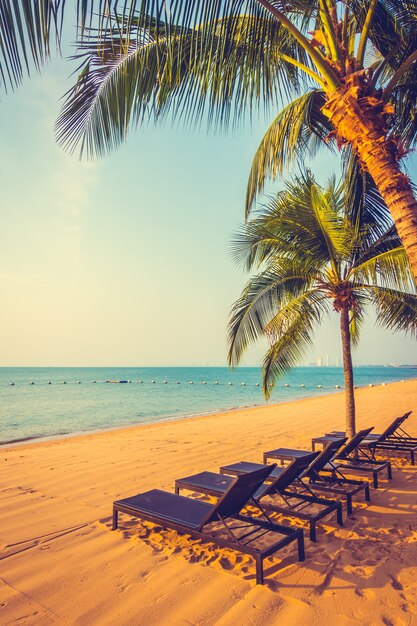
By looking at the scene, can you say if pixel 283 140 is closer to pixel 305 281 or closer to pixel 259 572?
pixel 305 281

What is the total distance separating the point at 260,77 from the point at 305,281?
408cm

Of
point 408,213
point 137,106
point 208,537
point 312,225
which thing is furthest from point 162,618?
point 312,225

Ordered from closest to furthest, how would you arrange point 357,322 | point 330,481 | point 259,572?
point 259,572 → point 330,481 → point 357,322

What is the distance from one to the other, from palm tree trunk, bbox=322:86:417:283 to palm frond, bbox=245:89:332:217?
5.83 feet

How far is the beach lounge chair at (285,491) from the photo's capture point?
3.83m

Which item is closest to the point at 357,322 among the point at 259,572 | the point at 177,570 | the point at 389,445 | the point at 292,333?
the point at 292,333

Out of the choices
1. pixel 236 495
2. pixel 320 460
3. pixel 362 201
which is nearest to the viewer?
pixel 236 495

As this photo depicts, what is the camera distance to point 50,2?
2008mm

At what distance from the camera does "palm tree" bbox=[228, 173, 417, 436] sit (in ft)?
22.1

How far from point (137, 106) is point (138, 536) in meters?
4.55

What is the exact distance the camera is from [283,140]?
5.45 metres

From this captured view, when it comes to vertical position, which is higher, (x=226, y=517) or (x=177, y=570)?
(x=226, y=517)

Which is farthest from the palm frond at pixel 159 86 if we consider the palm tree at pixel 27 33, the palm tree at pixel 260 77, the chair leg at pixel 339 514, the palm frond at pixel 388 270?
the chair leg at pixel 339 514

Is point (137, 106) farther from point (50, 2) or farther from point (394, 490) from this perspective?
point (394, 490)
